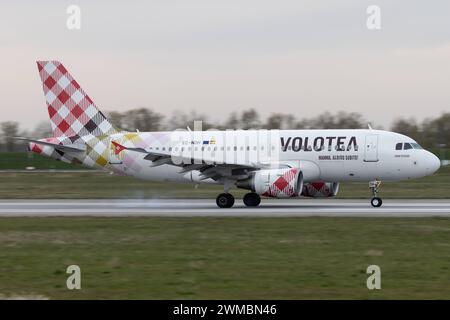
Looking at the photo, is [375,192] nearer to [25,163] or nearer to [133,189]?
[133,189]

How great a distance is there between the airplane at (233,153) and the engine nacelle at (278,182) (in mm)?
46

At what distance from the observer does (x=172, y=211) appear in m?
34.5

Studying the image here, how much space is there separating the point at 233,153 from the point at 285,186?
4518mm

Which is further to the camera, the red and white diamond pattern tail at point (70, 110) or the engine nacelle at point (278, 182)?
the red and white diamond pattern tail at point (70, 110)

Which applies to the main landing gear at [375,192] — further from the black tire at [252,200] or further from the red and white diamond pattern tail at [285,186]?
the black tire at [252,200]

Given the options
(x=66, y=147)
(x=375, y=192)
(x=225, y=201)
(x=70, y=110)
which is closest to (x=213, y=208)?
(x=225, y=201)

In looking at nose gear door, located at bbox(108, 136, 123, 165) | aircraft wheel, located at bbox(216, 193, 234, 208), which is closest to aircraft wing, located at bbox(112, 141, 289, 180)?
aircraft wheel, located at bbox(216, 193, 234, 208)

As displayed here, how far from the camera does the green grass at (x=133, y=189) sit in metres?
47.0

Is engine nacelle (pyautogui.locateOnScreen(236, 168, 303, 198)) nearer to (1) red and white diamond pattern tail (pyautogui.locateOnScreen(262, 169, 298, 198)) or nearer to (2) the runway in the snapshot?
(1) red and white diamond pattern tail (pyautogui.locateOnScreen(262, 169, 298, 198))

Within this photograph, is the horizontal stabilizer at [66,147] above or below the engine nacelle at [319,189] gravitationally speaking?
above

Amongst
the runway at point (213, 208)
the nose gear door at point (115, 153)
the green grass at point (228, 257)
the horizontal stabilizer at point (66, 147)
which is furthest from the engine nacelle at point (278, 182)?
the horizontal stabilizer at point (66, 147)

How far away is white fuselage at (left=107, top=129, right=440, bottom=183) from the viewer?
119 ft

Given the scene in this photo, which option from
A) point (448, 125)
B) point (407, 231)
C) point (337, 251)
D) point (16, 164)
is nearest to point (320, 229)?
point (407, 231)

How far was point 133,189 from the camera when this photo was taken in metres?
51.9
